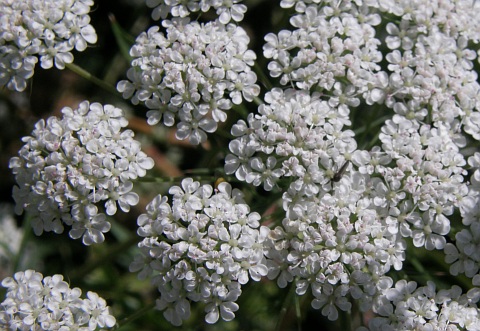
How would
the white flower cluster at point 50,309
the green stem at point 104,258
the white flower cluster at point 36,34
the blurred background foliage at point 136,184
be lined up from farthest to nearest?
the blurred background foliage at point 136,184, the green stem at point 104,258, the white flower cluster at point 36,34, the white flower cluster at point 50,309

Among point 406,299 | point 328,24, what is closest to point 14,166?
point 328,24

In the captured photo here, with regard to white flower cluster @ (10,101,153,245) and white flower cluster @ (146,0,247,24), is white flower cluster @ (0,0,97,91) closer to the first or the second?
white flower cluster @ (10,101,153,245)

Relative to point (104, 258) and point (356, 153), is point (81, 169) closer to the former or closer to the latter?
point (104, 258)

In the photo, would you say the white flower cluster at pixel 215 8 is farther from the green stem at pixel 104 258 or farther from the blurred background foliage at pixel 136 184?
the green stem at pixel 104 258

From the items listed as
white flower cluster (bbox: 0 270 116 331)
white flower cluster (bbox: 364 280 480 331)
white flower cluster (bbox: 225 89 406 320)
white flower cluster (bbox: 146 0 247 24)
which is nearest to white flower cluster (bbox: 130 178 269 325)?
white flower cluster (bbox: 225 89 406 320)

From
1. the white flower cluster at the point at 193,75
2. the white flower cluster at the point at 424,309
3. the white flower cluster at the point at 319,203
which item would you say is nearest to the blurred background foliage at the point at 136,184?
the white flower cluster at the point at 193,75

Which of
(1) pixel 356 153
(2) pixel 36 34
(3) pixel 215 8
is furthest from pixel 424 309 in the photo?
(2) pixel 36 34
